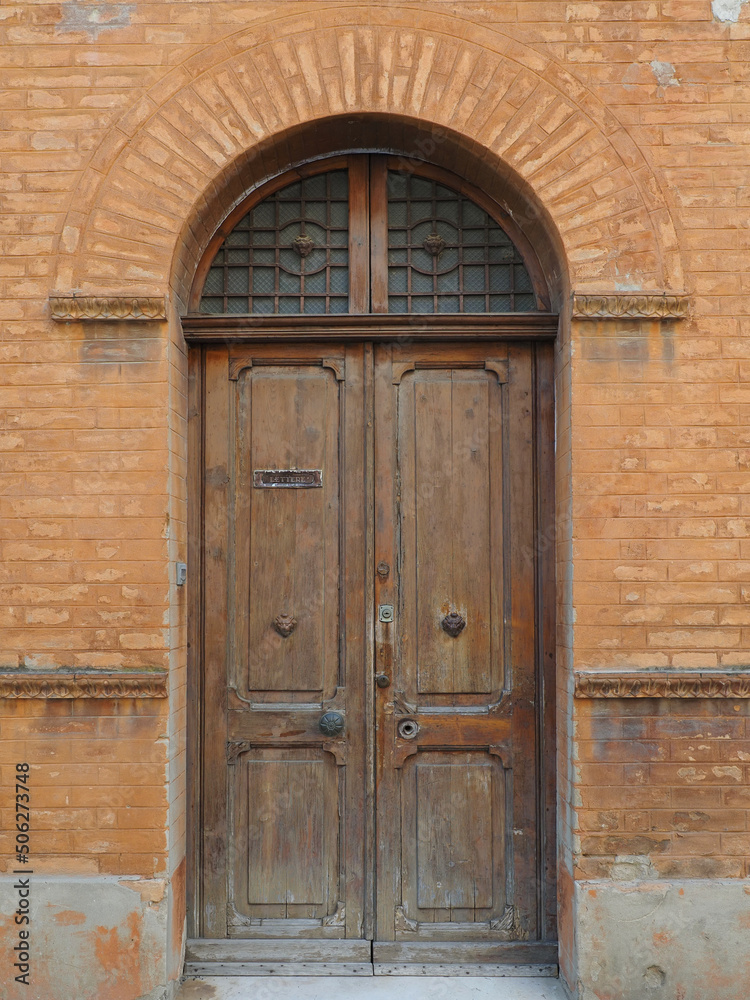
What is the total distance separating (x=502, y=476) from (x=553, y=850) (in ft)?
5.90

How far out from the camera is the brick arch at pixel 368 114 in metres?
3.71

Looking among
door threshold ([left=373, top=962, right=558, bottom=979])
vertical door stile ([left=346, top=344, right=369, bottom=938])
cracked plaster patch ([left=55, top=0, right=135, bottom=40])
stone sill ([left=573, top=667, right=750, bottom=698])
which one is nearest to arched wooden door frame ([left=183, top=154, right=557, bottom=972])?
door threshold ([left=373, top=962, right=558, bottom=979])

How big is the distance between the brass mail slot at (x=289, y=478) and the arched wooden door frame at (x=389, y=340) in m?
0.30

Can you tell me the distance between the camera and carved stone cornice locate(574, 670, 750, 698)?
11.8ft

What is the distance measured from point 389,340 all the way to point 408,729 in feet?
6.21

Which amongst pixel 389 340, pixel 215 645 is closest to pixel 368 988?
pixel 215 645

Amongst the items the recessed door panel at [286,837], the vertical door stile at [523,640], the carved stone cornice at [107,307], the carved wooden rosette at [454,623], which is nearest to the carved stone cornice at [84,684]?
the recessed door panel at [286,837]

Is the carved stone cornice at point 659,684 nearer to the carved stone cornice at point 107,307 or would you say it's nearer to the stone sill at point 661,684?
the stone sill at point 661,684

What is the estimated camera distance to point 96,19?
3768 mm

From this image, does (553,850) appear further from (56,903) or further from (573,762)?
(56,903)

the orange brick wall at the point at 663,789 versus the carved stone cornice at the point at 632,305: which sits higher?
the carved stone cornice at the point at 632,305

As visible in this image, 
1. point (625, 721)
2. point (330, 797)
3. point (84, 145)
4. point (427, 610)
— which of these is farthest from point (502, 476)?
point (84, 145)

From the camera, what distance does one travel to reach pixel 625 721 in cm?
364

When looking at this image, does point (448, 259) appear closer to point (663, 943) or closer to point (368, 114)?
point (368, 114)
